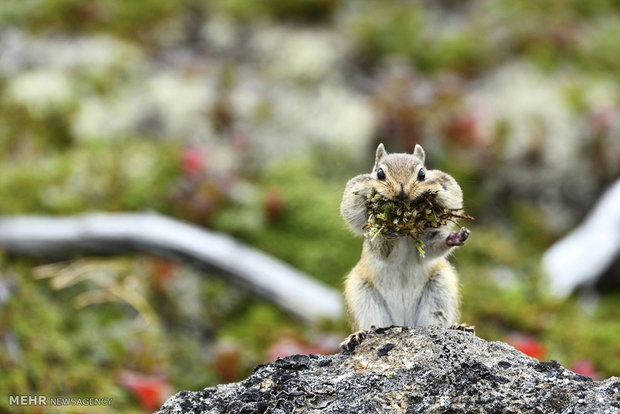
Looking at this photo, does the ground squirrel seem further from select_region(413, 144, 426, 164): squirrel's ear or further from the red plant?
the red plant

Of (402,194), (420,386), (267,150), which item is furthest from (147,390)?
(267,150)

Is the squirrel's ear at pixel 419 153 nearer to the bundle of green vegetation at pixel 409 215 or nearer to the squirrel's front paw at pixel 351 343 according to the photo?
the bundle of green vegetation at pixel 409 215

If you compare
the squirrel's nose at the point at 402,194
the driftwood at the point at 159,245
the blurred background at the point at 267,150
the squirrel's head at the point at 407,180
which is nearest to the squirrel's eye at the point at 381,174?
the squirrel's head at the point at 407,180

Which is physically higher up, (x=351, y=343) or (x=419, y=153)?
(x=419, y=153)

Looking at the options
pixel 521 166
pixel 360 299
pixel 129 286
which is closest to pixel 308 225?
pixel 129 286

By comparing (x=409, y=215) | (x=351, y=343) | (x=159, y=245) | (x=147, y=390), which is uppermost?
(x=159, y=245)

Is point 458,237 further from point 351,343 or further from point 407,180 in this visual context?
point 351,343

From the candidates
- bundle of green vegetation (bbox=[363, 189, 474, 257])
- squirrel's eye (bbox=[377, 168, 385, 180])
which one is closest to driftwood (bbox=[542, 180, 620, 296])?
bundle of green vegetation (bbox=[363, 189, 474, 257])
